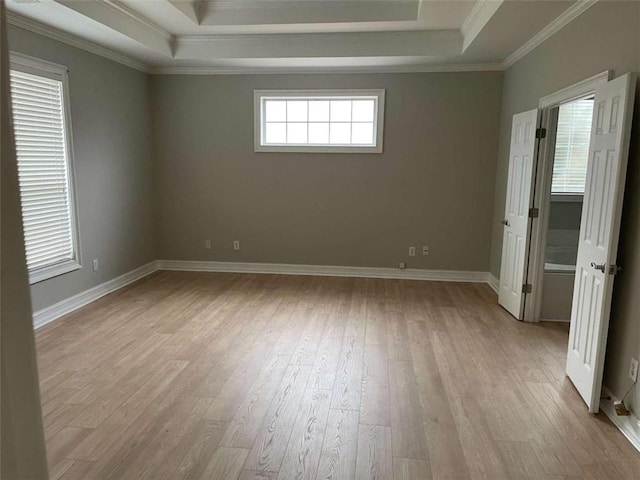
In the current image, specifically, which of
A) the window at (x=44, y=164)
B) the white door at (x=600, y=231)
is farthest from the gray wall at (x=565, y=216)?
the window at (x=44, y=164)

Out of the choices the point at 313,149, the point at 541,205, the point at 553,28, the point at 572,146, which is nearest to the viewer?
the point at 553,28

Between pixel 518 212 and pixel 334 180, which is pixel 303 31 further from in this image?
pixel 518 212

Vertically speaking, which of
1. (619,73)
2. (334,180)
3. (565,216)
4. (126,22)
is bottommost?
(565,216)

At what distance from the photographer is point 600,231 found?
2.61 meters

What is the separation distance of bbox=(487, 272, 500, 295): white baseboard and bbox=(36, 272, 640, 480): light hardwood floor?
2.09 ft

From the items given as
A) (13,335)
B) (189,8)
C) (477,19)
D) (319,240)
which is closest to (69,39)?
(189,8)

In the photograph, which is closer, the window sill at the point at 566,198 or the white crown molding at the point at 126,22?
the white crown molding at the point at 126,22

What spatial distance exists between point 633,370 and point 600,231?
2.65ft

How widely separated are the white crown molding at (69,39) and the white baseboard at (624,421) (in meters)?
5.09

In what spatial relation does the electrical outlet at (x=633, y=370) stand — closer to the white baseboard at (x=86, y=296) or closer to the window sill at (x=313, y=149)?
the window sill at (x=313, y=149)

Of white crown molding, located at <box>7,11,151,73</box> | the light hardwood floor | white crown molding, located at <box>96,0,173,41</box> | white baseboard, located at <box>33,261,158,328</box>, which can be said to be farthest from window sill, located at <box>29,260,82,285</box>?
white crown molding, located at <box>96,0,173,41</box>

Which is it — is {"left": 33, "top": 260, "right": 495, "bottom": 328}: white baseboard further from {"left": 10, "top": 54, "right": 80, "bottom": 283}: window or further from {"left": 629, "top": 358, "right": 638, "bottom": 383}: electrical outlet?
{"left": 629, "top": 358, "right": 638, "bottom": 383}: electrical outlet

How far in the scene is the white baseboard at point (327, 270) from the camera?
5.64 m

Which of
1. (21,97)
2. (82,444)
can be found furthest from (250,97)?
(82,444)
